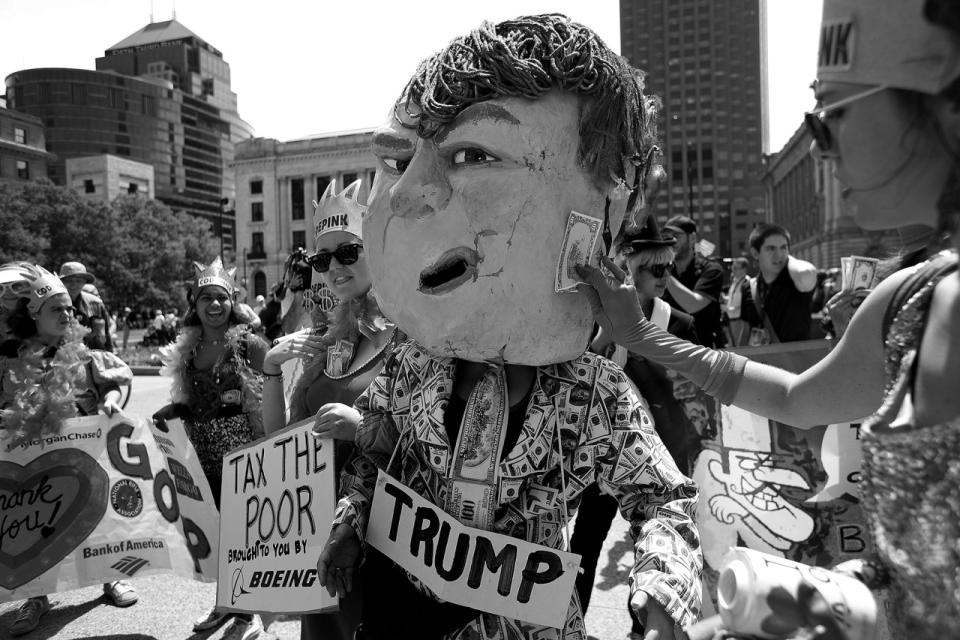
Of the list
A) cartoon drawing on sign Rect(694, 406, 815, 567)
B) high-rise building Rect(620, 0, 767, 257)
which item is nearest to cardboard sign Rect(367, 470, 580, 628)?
cartoon drawing on sign Rect(694, 406, 815, 567)

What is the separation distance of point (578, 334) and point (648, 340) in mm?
201

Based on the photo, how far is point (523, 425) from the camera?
1.85 metres

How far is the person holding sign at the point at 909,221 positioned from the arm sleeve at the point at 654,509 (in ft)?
1.60

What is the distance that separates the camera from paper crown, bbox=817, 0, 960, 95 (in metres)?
0.94

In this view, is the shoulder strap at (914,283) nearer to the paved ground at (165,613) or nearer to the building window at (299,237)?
the paved ground at (165,613)

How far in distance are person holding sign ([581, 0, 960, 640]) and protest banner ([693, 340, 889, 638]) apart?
205cm

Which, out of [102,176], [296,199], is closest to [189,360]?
[296,199]

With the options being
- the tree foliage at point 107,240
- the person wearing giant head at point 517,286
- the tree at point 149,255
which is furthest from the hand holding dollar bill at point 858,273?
the tree at point 149,255

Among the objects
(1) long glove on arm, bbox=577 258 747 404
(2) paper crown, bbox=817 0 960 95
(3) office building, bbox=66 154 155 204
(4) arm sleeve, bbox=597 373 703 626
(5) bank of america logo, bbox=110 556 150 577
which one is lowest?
(5) bank of america logo, bbox=110 556 150 577

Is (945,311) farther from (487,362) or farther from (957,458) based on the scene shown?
(487,362)

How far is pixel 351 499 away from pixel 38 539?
108 inches

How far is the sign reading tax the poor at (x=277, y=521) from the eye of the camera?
2391 mm

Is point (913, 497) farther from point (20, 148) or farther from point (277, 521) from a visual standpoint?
point (20, 148)

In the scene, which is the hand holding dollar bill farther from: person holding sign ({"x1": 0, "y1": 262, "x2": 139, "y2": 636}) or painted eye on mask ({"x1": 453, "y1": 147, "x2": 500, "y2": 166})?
person holding sign ({"x1": 0, "y1": 262, "x2": 139, "y2": 636})
